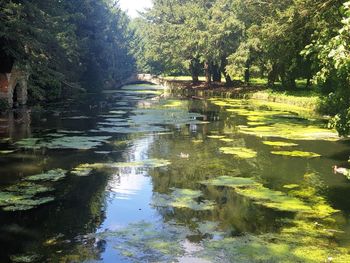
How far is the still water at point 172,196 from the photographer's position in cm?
1071

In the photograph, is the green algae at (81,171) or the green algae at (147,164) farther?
the green algae at (147,164)

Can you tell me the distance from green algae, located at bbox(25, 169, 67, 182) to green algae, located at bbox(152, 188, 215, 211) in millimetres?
4039

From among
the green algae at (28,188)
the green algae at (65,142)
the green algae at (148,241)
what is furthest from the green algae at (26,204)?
the green algae at (65,142)

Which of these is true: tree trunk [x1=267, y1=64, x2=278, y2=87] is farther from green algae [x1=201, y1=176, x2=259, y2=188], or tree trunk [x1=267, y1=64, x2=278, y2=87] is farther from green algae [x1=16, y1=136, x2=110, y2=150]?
green algae [x1=201, y1=176, x2=259, y2=188]

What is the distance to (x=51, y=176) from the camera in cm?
1702

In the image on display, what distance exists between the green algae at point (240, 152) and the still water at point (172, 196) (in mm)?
103

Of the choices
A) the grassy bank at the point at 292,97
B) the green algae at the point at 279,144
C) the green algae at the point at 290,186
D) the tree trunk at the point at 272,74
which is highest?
the tree trunk at the point at 272,74

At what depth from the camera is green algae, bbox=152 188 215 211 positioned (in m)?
13.9

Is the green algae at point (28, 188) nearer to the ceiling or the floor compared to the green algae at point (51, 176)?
nearer to the floor

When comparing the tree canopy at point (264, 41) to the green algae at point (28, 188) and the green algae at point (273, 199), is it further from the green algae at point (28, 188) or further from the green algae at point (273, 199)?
the green algae at point (28, 188)

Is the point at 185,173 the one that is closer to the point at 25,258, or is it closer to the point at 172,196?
the point at 172,196

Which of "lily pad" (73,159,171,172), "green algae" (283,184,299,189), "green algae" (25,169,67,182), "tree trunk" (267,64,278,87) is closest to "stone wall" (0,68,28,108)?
"lily pad" (73,159,171,172)

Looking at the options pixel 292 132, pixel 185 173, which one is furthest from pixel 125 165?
pixel 292 132

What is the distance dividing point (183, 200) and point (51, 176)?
5.48 m
